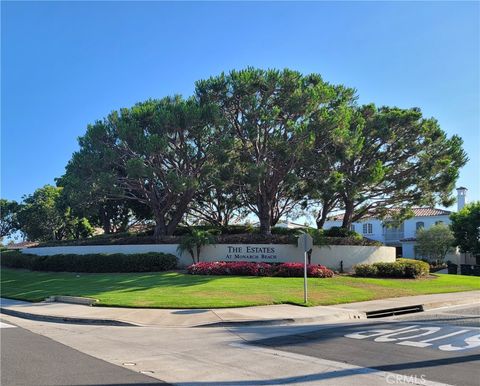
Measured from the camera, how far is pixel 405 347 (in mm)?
10039

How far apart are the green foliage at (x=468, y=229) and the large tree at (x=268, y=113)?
23985mm

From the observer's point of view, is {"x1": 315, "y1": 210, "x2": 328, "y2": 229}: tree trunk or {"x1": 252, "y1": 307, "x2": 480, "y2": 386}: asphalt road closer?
{"x1": 252, "y1": 307, "x2": 480, "y2": 386}: asphalt road

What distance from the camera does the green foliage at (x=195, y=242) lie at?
30.8 m

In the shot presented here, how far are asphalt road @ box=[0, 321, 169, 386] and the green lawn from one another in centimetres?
758

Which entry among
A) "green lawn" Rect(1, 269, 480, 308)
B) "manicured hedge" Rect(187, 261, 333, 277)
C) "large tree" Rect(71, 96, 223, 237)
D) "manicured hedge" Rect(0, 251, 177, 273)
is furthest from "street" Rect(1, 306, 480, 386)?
"large tree" Rect(71, 96, 223, 237)

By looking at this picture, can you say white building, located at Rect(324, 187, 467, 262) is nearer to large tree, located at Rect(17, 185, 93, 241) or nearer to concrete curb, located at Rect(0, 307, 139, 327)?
large tree, located at Rect(17, 185, 93, 241)

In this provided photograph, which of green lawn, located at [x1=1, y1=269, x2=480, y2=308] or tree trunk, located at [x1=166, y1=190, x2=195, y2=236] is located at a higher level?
tree trunk, located at [x1=166, y1=190, x2=195, y2=236]

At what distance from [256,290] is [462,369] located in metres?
13.7

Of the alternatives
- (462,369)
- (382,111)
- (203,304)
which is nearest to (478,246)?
(382,111)

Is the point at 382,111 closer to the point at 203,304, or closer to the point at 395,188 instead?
the point at 395,188

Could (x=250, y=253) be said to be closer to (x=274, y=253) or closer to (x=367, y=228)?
(x=274, y=253)

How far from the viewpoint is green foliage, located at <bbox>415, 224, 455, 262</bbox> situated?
5050 cm

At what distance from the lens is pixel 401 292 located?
23547 mm

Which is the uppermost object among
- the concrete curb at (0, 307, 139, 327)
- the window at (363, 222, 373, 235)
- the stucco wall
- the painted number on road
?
the window at (363, 222, 373, 235)
